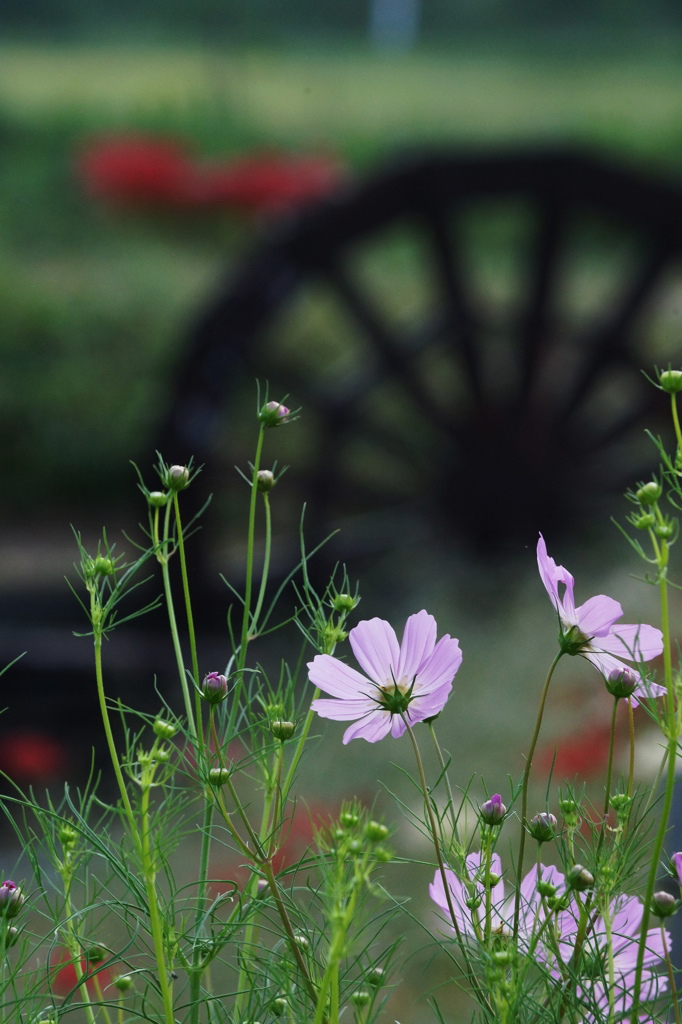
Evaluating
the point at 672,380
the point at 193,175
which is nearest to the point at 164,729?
the point at 672,380

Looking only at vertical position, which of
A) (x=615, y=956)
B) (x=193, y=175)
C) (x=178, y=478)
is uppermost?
(x=178, y=478)

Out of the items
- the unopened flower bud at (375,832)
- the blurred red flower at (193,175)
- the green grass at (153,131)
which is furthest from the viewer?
the blurred red flower at (193,175)

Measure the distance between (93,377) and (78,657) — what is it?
53.5 inches

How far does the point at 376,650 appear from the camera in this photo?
0.26 meters

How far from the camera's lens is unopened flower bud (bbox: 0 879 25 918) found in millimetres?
252

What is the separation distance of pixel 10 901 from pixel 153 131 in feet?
10.9

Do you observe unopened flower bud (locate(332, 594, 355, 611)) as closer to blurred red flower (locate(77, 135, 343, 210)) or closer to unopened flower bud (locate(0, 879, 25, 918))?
unopened flower bud (locate(0, 879, 25, 918))

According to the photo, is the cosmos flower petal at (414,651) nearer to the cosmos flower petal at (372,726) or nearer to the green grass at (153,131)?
the cosmos flower petal at (372,726)

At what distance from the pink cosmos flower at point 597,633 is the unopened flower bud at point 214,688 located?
0.07 m

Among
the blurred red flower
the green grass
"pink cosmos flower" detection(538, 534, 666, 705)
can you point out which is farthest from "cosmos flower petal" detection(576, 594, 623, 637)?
the blurred red flower

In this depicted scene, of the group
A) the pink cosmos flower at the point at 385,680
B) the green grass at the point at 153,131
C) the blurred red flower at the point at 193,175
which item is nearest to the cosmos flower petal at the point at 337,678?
the pink cosmos flower at the point at 385,680

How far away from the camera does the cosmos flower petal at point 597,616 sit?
0.87 feet

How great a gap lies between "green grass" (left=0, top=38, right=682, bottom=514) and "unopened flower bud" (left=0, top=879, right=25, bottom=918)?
111 inches

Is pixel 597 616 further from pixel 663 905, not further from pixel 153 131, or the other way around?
pixel 153 131
